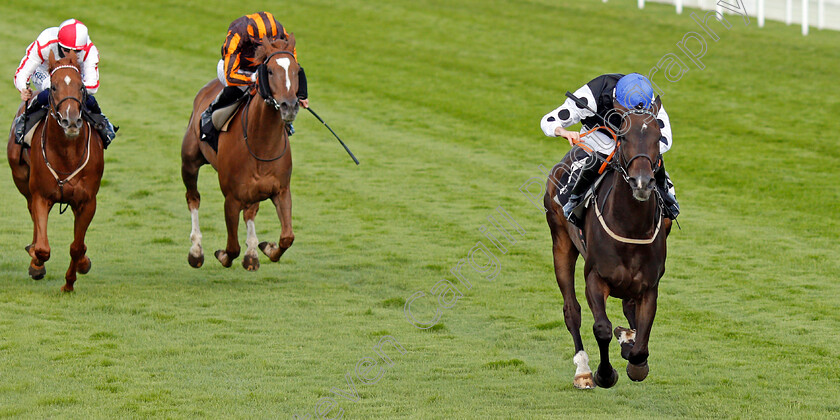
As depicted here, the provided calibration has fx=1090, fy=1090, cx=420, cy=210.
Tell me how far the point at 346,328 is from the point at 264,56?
2080 millimetres

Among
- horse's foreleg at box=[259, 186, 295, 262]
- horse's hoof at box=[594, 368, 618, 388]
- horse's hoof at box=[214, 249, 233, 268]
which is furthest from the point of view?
horse's hoof at box=[214, 249, 233, 268]

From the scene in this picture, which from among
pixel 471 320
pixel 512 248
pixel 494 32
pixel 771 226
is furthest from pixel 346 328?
pixel 494 32

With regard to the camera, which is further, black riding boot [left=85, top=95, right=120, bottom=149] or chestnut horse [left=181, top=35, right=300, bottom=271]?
black riding boot [left=85, top=95, right=120, bottom=149]

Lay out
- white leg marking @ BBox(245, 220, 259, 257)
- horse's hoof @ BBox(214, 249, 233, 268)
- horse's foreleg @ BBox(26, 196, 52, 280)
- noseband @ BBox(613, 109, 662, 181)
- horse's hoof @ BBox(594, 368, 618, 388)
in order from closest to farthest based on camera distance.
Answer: noseband @ BBox(613, 109, 662, 181) < horse's hoof @ BBox(594, 368, 618, 388) < horse's foreleg @ BBox(26, 196, 52, 280) < horse's hoof @ BBox(214, 249, 233, 268) < white leg marking @ BBox(245, 220, 259, 257)

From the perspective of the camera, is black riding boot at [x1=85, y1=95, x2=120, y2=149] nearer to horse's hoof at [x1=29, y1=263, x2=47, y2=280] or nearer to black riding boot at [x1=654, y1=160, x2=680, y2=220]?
horse's hoof at [x1=29, y1=263, x2=47, y2=280]

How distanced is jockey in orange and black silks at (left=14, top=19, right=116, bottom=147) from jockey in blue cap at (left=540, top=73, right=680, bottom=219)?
367 cm

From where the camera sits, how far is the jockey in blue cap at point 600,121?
5.61 metres

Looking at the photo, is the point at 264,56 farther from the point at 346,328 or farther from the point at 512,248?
the point at 512,248

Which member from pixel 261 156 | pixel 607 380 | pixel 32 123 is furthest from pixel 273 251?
pixel 607 380

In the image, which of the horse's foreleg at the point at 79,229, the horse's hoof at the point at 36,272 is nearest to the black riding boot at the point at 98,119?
the horse's foreleg at the point at 79,229

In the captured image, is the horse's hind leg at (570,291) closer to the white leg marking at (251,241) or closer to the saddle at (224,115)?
the saddle at (224,115)

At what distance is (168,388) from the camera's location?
6.25 m

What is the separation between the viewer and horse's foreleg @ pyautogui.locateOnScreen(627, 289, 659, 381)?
568cm

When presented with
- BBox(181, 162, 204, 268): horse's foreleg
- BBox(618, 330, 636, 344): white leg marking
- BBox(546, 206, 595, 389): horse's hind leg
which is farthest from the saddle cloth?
BBox(618, 330, 636, 344): white leg marking
